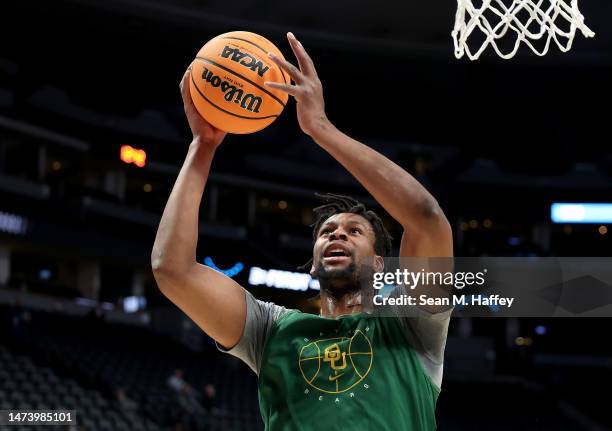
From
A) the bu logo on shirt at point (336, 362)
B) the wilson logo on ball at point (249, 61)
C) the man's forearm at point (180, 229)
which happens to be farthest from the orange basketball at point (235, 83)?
the bu logo on shirt at point (336, 362)

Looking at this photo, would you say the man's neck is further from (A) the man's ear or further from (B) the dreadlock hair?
(B) the dreadlock hair

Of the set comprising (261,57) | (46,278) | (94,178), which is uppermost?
(94,178)

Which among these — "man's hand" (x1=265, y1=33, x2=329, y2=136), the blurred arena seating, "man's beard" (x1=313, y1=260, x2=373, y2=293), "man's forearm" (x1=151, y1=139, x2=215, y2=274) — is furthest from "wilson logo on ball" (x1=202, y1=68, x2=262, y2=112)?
the blurred arena seating

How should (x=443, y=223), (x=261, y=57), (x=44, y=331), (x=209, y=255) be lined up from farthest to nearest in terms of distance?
(x=209, y=255) < (x=44, y=331) < (x=261, y=57) < (x=443, y=223)

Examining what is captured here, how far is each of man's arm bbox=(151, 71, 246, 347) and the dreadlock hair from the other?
0.47 metres

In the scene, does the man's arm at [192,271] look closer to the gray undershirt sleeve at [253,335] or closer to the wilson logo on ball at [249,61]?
the gray undershirt sleeve at [253,335]

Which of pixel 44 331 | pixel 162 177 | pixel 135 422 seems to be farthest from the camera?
pixel 162 177

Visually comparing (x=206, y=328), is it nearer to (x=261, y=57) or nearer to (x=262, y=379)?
(x=262, y=379)

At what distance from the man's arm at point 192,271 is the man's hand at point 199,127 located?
0.04 m

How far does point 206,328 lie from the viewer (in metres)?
2.55

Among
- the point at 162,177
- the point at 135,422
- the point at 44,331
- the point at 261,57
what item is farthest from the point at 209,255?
the point at 261,57

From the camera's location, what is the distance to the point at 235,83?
281cm

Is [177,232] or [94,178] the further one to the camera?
[94,178]

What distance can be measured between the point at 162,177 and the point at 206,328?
21.3 m
